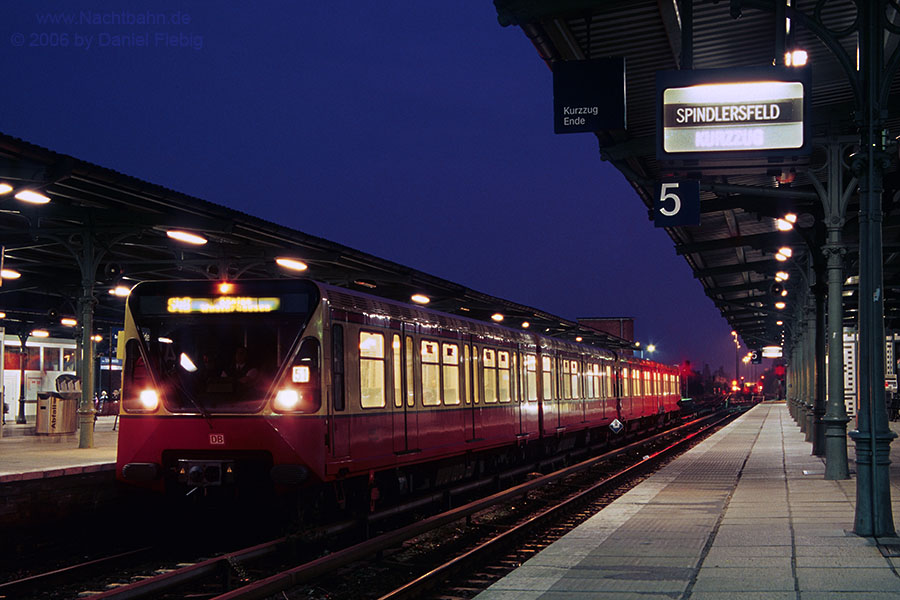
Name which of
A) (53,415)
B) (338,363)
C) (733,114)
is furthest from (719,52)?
(53,415)

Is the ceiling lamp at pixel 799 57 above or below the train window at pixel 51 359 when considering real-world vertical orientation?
above

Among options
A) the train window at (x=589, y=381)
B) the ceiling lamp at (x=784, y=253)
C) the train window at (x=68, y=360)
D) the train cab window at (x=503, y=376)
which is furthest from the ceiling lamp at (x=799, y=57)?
the train window at (x=68, y=360)

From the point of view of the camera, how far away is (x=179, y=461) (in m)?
10.2

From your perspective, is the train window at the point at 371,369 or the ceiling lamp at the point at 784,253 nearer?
the train window at the point at 371,369

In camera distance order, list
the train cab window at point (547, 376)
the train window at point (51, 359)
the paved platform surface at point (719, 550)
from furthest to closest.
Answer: the train window at point (51, 359) → the train cab window at point (547, 376) → the paved platform surface at point (719, 550)

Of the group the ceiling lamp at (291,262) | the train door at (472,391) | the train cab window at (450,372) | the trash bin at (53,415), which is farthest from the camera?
the trash bin at (53,415)

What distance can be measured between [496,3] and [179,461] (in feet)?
21.7

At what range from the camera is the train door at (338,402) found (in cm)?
1018

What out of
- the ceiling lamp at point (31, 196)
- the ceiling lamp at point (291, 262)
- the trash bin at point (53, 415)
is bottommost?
the trash bin at point (53, 415)

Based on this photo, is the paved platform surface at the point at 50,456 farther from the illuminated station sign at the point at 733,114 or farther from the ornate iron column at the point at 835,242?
the ornate iron column at the point at 835,242

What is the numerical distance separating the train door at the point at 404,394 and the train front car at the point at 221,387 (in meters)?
2.16

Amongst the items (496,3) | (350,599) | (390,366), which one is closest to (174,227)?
(390,366)

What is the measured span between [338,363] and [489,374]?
Result: 5.96 metres

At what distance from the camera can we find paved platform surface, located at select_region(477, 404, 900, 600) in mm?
7277
